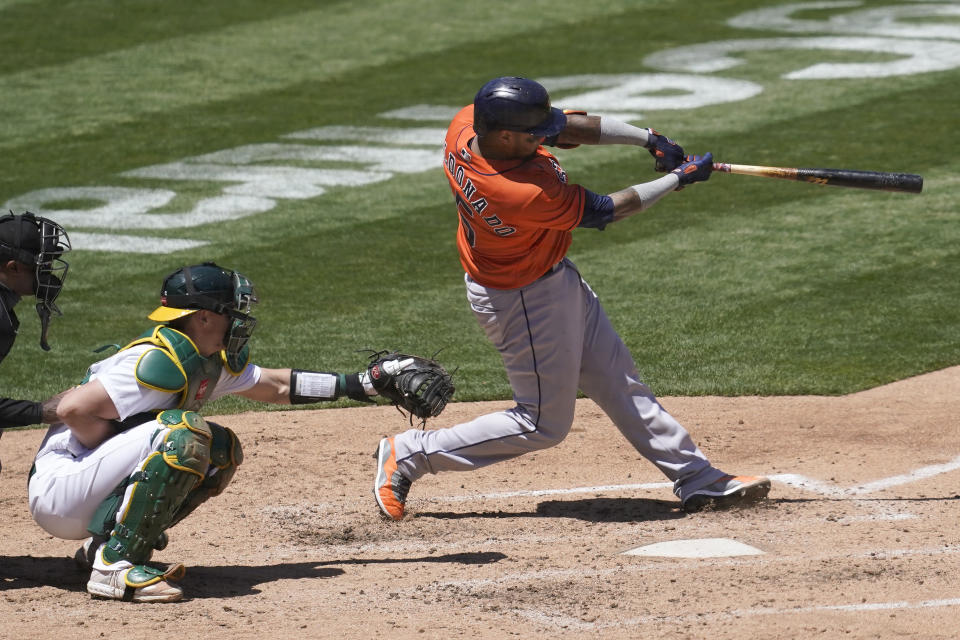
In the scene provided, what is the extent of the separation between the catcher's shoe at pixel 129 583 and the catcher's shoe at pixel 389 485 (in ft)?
3.72

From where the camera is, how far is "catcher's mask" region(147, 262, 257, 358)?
4641 mm

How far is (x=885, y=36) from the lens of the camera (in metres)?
15.1

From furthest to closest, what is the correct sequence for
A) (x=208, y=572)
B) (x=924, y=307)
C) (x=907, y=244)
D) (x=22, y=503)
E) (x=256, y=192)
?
(x=256, y=192), (x=907, y=244), (x=924, y=307), (x=22, y=503), (x=208, y=572)

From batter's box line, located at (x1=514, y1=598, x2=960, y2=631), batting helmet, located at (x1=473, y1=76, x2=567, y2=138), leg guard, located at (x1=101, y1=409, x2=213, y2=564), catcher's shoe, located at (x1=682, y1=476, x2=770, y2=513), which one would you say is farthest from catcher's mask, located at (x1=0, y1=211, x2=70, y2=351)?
catcher's shoe, located at (x1=682, y1=476, x2=770, y2=513)

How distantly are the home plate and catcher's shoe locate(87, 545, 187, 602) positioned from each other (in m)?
1.63

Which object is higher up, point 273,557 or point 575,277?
point 575,277

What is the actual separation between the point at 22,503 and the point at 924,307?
5.31 m

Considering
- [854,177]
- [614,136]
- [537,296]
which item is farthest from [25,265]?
[854,177]

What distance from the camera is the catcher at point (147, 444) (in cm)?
452

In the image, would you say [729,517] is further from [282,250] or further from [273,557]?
[282,250]

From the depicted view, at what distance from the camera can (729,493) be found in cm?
544

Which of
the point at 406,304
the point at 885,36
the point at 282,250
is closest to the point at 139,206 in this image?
the point at 282,250

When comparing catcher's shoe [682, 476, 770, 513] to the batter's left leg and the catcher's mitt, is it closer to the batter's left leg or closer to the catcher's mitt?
the batter's left leg

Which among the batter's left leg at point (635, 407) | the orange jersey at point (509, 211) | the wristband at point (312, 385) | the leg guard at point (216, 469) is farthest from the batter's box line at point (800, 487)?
the leg guard at point (216, 469)
